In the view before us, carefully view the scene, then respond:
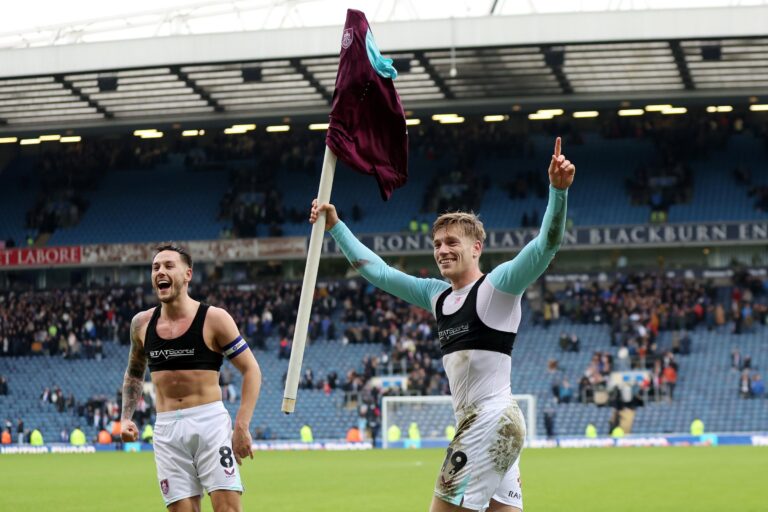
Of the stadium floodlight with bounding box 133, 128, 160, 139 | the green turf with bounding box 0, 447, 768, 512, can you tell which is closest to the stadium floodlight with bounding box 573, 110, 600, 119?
the stadium floodlight with bounding box 133, 128, 160, 139

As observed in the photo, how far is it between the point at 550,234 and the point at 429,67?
119 ft

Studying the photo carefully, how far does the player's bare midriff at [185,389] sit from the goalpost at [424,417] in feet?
93.9

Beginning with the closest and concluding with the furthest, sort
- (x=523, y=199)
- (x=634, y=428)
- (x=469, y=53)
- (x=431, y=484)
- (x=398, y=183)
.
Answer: (x=398, y=183) < (x=431, y=484) < (x=634, y=428) < (x=469, y=53) < (x=523, y=199)

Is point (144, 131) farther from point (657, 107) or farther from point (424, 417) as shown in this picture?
point (657, 107)

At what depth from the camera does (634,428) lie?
1499 inches

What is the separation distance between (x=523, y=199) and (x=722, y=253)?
309 inches

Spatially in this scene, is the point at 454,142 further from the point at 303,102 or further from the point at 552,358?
the point at 552,358

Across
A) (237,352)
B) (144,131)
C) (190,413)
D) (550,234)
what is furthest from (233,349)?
(144,131)

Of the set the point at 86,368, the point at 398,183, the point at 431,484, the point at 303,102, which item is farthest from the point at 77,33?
the point at 398,183

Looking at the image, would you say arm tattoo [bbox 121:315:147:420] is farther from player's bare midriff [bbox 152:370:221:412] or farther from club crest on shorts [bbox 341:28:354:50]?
club crest on shorts [bbox 341:28:354:50]

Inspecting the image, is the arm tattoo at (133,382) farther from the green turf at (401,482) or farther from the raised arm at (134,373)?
the green turf at (401,482)

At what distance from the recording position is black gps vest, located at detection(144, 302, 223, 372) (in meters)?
8.38

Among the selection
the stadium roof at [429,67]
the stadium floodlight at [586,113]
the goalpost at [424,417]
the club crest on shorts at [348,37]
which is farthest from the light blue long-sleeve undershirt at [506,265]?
the stadium floodlight at [586,113]

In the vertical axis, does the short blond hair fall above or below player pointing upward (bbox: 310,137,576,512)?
above
